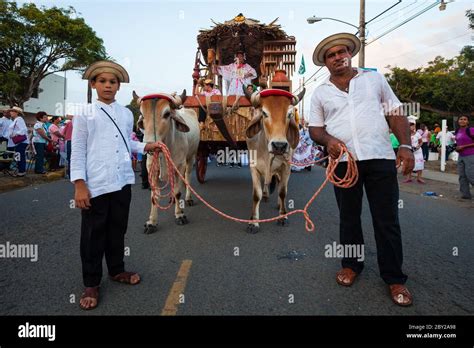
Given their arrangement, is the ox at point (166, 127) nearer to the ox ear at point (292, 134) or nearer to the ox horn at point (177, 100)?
the ox horn at point (177, 100)

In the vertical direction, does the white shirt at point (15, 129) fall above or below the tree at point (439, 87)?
below

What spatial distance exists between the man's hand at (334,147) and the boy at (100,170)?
1.88 meters

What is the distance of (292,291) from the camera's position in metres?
3.04

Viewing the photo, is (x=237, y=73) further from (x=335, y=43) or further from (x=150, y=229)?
(x=335, y=43)

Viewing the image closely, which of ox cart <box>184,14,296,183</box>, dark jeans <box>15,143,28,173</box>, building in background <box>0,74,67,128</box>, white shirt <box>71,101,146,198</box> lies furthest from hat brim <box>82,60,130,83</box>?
building in background <box>0,74,67,128</box>

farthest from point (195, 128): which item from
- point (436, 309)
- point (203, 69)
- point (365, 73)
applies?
point (436, 309)

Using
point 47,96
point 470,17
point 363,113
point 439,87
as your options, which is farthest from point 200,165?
point 47,96

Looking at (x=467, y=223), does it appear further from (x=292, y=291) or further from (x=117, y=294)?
(x=117, y=294)

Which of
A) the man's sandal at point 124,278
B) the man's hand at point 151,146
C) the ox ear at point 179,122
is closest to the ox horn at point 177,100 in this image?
the ox ear at point 179,122

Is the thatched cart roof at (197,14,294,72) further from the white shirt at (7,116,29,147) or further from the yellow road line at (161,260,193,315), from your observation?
the yellow road line at (161,260,193,315)

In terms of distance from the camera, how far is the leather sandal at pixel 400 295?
2771mm

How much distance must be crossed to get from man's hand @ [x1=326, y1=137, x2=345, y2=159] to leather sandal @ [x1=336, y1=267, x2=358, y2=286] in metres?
1.14

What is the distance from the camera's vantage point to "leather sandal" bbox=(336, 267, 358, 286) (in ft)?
10.4
